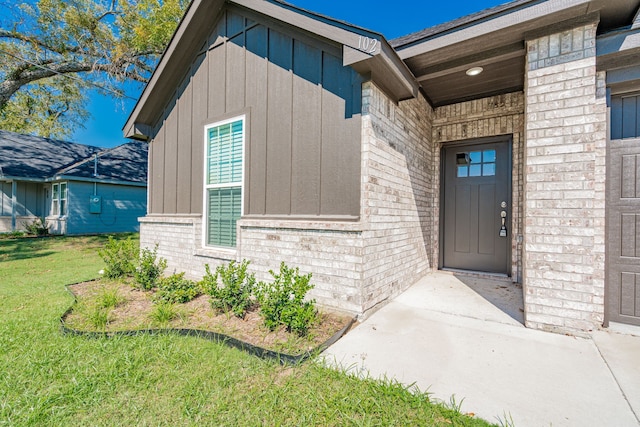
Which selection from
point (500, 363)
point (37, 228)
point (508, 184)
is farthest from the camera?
point (37, 228)

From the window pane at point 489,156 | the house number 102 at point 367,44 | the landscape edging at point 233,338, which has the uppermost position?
the house number 102 at point 367,44

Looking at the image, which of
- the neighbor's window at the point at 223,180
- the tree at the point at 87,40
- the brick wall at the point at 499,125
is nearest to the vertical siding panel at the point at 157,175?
the neighbor's window at the point at 223,180

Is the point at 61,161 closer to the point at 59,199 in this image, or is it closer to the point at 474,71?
the point at 59,199

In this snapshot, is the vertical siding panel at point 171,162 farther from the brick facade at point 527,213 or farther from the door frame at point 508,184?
the door frame at point 508,184

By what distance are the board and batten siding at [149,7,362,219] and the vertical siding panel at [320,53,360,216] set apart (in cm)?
1

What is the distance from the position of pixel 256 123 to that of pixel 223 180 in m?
1.13

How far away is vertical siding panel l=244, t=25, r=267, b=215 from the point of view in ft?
13.4

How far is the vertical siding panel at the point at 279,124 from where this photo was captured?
12.5 feet

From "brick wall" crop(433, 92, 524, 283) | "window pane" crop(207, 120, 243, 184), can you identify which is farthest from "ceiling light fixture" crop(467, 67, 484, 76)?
"window pane" crop(207, 120, 243, 184)

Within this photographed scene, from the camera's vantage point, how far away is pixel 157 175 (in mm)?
5789

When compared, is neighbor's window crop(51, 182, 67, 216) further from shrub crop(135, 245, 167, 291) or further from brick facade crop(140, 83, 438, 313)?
shrub crop(135, 245, 167, 291)

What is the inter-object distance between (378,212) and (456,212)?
8.41ft

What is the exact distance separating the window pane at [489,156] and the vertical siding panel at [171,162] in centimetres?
558

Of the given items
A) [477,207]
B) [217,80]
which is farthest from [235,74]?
[477,207]
